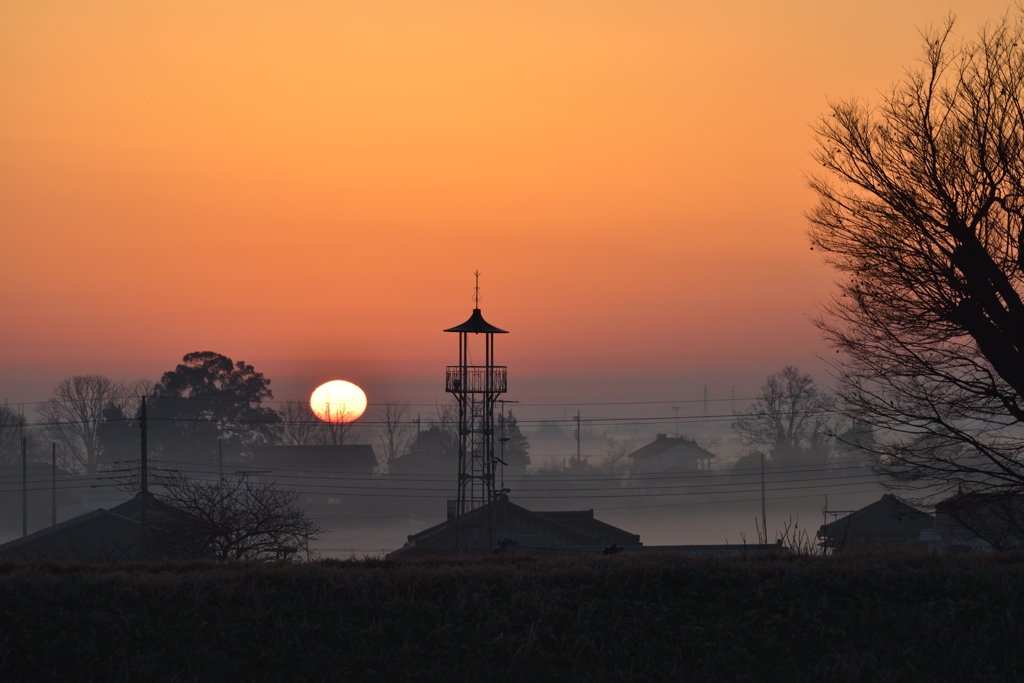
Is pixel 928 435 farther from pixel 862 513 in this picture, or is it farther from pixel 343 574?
pixel 862 513

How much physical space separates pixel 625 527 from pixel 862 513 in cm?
2722

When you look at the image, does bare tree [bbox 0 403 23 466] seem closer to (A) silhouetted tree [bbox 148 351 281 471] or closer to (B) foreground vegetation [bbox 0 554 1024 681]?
(A) silhouetted tree [bbox 148 351 281 471]

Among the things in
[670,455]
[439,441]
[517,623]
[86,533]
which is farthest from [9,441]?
[517,623]

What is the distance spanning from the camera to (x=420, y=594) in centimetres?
816

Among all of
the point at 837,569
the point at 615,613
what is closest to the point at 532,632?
the point at 615,613

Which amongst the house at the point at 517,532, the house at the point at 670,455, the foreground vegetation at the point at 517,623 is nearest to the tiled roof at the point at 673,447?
the house at the point at 670,455

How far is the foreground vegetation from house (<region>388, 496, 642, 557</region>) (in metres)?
18.0

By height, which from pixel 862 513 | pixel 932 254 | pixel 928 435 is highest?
pixel 932 254

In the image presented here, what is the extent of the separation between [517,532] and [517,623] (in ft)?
79.0

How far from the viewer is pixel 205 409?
66.1 m

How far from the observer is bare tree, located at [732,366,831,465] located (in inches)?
2778

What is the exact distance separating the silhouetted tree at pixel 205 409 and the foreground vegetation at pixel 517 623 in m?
59.7

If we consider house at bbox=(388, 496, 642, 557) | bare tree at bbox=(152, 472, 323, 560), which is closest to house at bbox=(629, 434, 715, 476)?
house at bbox=(388, 496, 642, 557)

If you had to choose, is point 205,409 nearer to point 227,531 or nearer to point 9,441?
point 9,441
